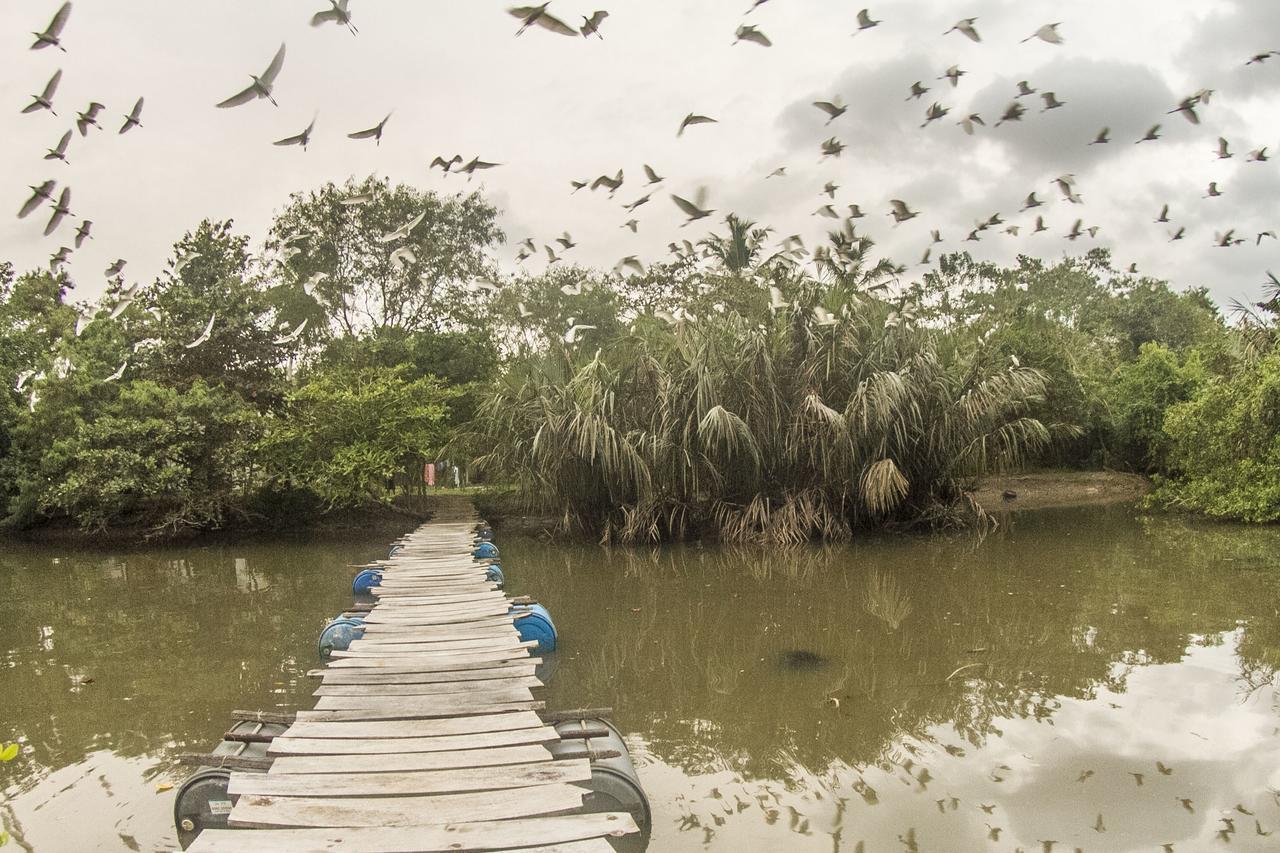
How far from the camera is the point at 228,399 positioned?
15.3m

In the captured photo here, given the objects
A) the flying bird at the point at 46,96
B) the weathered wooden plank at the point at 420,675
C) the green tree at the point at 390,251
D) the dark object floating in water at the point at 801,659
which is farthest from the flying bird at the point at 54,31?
the green tree at the point at 390,251

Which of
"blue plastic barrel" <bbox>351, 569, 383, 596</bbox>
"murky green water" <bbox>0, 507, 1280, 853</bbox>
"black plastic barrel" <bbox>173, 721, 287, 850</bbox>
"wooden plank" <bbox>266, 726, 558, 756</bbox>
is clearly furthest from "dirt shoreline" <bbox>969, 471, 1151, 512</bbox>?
"black plastic barrel" <bbox>173, 721, 287, 850</bbox>

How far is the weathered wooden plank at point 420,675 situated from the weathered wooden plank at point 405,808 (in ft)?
5.08

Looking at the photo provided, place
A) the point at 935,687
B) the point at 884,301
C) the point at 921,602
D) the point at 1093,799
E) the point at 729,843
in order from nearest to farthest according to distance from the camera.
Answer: the point at 729,843
the point at 1093,799
the point at 935,687
the point at 921,602
the point at 884,301

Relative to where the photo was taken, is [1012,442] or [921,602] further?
[1012,442]

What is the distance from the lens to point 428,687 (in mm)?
4816

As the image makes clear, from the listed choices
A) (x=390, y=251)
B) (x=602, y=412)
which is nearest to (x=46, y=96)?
(x=602, y=412)

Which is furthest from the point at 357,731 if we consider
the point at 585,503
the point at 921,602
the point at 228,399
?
the point at 228,399

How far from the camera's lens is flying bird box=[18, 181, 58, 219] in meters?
5.48

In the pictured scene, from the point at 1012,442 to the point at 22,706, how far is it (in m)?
13.0

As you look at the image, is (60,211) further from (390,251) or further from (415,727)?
(390,251)

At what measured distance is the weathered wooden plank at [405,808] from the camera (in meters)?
3.20

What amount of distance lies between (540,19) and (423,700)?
3871mm

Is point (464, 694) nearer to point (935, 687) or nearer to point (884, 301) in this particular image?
point (935, 687)
